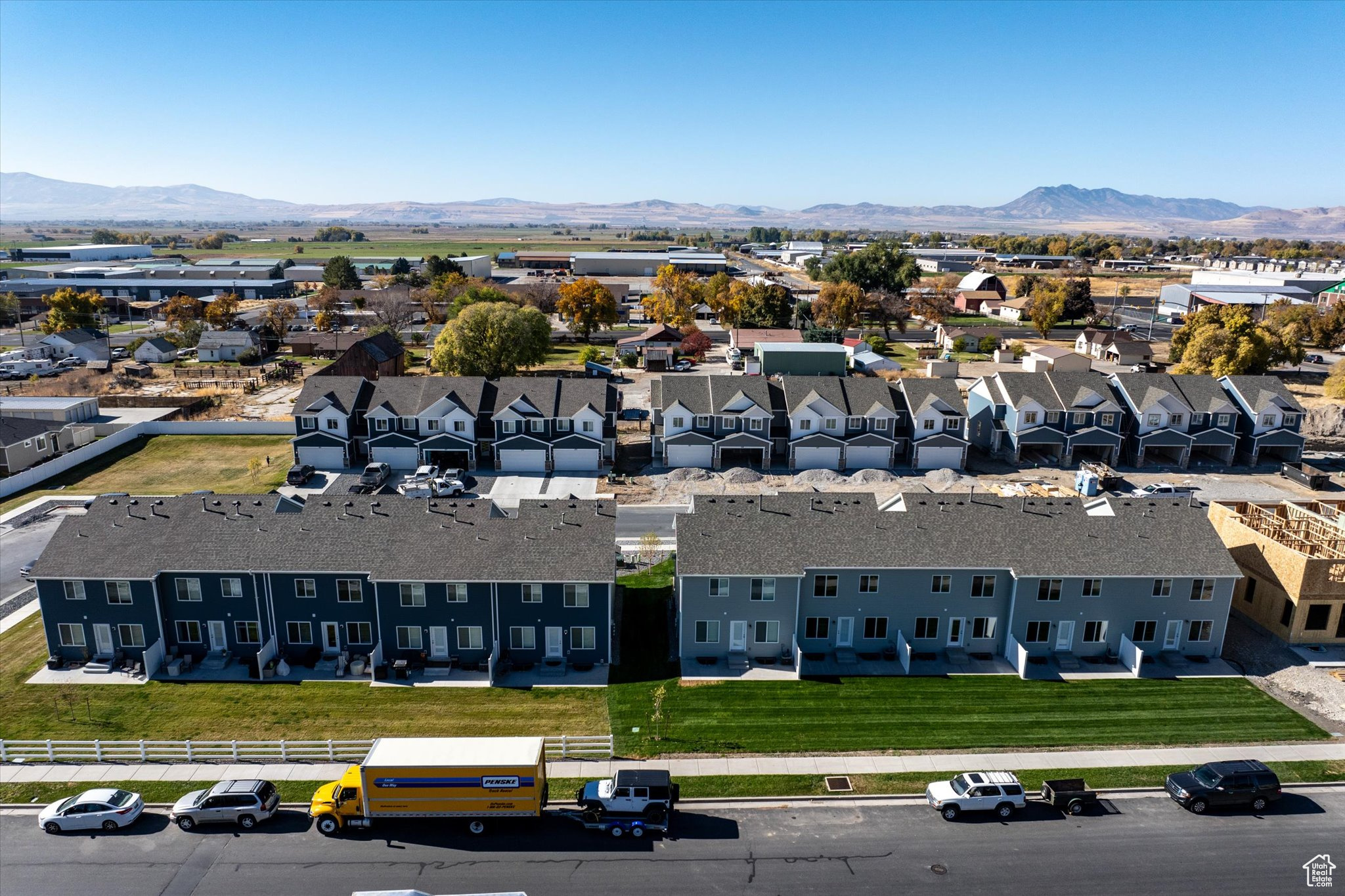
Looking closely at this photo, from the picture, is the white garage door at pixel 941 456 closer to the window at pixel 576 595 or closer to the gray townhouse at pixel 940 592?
the gray townhouse at pixel 940 592

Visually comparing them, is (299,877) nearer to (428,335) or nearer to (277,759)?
(277,759)

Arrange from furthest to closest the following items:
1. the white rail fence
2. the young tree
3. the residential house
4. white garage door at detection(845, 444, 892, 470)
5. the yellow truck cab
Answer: the young tree < the residential house < white garage door at detection(845, 444, 892, 470) < the white rail fence < the yellow truck cab

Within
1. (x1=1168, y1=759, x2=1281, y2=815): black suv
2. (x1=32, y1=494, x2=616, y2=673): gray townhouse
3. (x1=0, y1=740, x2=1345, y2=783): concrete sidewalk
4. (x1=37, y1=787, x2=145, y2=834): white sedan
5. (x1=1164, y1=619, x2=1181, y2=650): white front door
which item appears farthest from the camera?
(x1=1164, y1=619, x2=1181, y2=650): white front door

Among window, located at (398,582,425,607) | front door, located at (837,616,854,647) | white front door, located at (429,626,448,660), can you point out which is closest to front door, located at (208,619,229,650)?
window, located at (398,582,425,607)

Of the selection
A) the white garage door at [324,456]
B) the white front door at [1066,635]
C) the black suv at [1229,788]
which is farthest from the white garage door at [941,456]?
the white garage door at [324,456]

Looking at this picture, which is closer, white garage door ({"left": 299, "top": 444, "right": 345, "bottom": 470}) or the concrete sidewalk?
→ the concrete sidewalk

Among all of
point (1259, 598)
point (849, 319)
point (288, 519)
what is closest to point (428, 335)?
point (849, 319)

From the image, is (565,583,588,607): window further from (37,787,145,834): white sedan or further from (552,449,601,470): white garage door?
(552,449,601,470): white garage door
